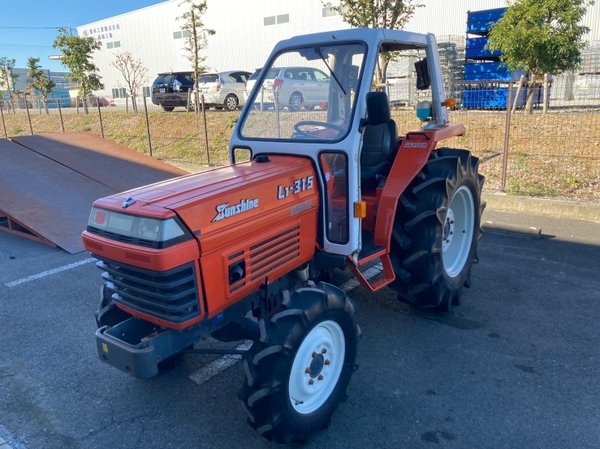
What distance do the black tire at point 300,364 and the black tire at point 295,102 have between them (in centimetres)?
149

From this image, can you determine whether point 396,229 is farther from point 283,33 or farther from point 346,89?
point 283,33

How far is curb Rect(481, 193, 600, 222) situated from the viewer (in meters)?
6.43

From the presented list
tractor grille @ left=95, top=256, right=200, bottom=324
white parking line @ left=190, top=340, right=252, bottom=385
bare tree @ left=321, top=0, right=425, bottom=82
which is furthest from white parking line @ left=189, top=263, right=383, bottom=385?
bare tree @ left=321, top=0, right=425, bottom=82

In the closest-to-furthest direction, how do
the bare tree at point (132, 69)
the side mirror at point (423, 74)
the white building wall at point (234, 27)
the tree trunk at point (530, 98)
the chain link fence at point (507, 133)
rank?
the side mirror at point (423, 74), the chain link fence at point (507, 133), the tree trunk at point (530, 98), the bare tree at point (132, 69), the white building wall at point (234, 27)

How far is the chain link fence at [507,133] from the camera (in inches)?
300

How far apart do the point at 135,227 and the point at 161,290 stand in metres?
0.36

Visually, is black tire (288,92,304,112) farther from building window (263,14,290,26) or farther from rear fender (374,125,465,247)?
building window (263,14,290,26)

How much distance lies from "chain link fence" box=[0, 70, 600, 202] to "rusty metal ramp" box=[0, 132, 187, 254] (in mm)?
A: 2059

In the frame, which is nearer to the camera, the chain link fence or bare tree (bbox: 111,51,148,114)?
the chain link fence

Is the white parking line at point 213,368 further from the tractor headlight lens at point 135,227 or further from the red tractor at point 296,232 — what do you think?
the tractor headlight lens at point 135,227

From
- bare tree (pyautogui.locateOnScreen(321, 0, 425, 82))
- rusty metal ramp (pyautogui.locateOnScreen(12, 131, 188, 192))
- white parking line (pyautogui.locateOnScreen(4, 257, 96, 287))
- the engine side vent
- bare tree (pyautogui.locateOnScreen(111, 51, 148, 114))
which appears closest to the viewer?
the engine side vent

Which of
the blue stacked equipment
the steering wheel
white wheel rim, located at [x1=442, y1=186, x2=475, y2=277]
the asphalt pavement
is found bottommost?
the asphalt pavement

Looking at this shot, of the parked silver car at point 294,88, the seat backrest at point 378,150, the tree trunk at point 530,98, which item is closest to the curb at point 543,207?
the seat backrest at point 378,150

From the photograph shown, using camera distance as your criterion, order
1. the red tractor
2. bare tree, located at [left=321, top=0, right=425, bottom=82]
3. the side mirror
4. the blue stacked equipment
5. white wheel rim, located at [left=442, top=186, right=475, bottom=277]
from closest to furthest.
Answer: the red tractor
the side mirror
white wheel rim, located at [left=442, top=186, right=475, bottom=277]
bare tree, located at [left=321, top=0, right=425, bottom=82]
the blue stacked equipment
